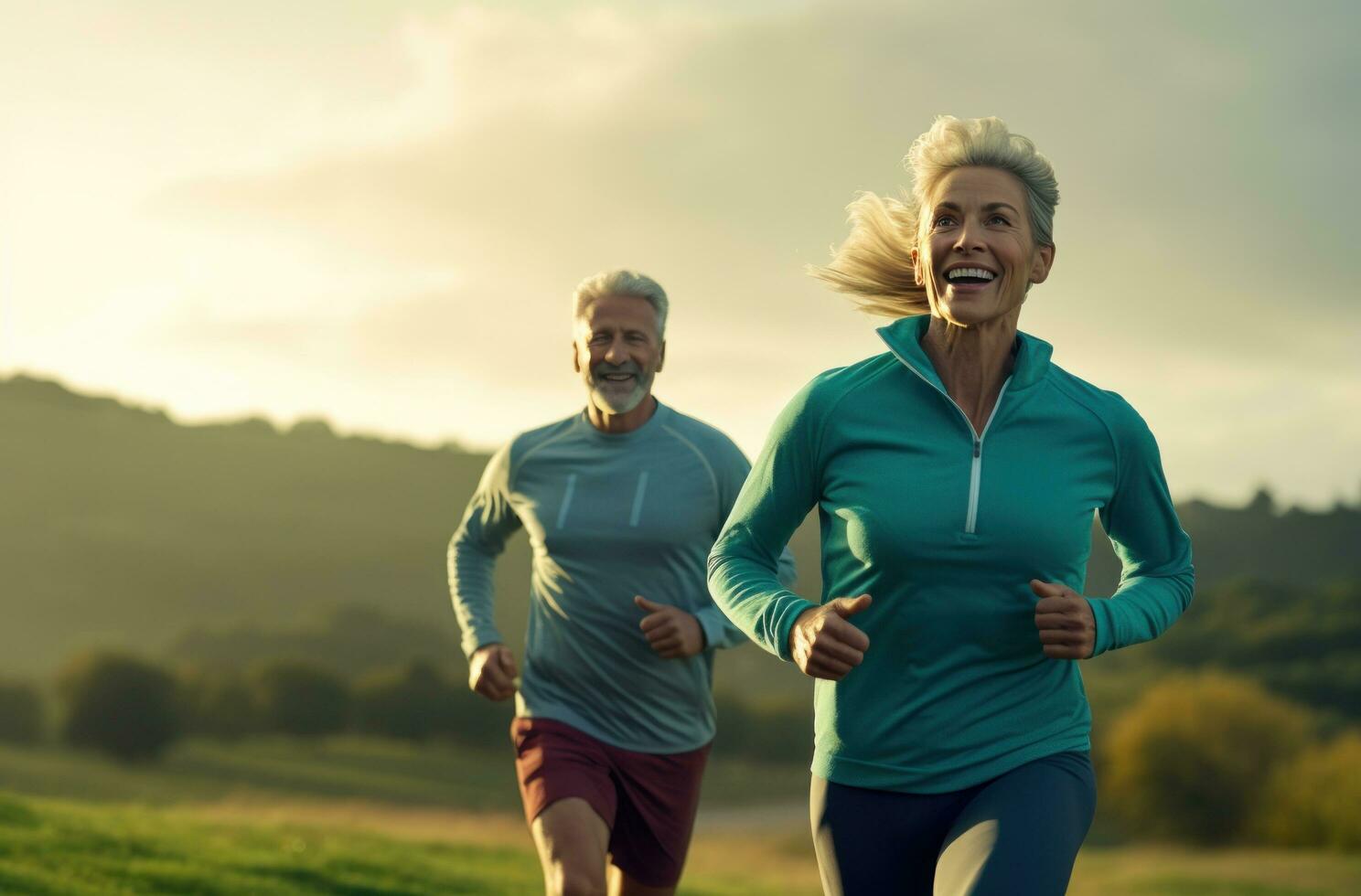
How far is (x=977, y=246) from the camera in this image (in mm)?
3279

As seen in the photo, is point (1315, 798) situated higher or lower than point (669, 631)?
lower

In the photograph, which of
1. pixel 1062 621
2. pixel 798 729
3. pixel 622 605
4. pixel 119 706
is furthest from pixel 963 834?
pixel 119 706

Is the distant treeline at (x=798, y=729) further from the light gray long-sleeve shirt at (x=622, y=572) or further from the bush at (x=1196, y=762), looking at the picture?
the light gray long-sleeve shirt at (x=622, y=572)

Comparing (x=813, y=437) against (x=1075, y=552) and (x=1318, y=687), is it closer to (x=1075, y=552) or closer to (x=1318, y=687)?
(x=1075, y=552)

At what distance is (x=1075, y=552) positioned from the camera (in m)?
3.30

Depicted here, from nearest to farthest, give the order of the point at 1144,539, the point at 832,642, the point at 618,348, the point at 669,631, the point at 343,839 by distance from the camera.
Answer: the point at 832,642, the point at 1144,539, the point at 669,631, the point at 618,348, the point at 343,839

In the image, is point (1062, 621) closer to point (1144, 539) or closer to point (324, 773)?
point (1144, 539)

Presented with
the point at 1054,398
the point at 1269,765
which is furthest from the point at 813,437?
the point at 1269,765

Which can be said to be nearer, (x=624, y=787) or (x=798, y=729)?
(x=624, y=787)

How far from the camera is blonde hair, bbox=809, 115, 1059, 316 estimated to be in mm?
3373

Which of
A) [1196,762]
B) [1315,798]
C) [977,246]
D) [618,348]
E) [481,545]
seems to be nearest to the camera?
[977,246]

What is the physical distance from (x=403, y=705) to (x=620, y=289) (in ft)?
100

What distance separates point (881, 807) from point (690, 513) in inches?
95.5

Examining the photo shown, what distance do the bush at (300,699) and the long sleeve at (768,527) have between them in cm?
3249
